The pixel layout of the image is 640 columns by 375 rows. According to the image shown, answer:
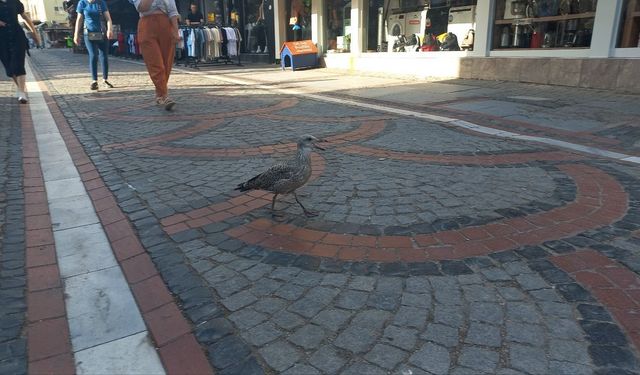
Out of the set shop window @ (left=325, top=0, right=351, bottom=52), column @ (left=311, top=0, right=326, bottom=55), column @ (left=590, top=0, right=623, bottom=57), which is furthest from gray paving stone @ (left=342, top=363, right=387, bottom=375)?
column @ (left=311, top=0, right=326, bottom=55)

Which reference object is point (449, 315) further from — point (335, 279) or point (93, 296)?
point (93, 296)

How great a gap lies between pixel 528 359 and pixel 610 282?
1009 millimetres

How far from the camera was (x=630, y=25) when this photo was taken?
8.59 meters

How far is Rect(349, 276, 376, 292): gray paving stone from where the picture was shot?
2557 mm

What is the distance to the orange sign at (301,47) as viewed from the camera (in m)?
16.0

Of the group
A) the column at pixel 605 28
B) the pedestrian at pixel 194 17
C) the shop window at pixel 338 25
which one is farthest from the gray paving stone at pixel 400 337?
the pedestrian at pixel 194 17

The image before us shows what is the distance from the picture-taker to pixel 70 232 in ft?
11.0

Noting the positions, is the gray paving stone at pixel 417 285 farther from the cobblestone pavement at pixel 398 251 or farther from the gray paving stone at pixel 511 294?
the gray paving stone at pixel 511 294

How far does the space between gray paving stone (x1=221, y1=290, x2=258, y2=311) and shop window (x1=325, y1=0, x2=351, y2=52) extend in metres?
14.8

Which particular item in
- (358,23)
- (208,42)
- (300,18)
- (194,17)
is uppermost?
(194,17)

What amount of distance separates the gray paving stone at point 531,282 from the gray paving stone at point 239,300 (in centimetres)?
158

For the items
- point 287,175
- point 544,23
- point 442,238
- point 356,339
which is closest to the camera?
point 356,339

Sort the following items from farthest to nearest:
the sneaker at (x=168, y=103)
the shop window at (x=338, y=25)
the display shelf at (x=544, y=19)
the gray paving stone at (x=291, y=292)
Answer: the shop window at (x=338, y=25) < the display shelf at (x=544, y=19) < the sneaker at (x=168, y=103) < the gray paving stone at (x=291, y=292)

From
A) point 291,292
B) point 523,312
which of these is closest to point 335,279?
point 291,292
